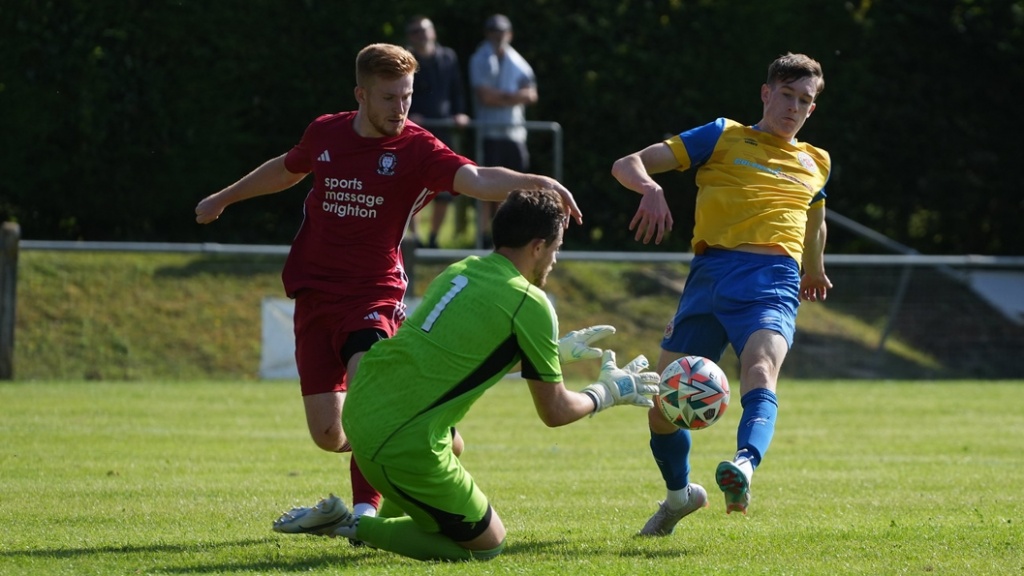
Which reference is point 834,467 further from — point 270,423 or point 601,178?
point 601,178

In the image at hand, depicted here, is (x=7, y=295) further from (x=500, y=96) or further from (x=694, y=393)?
(x=694, y=393)

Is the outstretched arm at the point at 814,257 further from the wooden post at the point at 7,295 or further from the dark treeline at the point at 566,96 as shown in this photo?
the dark treeline at the point at 566,96

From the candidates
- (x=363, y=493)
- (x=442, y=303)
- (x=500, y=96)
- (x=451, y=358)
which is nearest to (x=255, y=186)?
(x=363, y=493)

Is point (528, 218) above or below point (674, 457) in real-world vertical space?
above

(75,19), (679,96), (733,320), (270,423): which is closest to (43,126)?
(75,19)

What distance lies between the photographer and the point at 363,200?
704 cm

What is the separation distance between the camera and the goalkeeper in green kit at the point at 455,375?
596cm

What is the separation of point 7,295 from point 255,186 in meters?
7.82

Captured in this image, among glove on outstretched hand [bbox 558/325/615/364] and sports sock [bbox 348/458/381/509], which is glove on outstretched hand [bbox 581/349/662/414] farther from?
sports sock [bbox 348/458/381/509]

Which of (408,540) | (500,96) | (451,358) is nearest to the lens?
(451,358)

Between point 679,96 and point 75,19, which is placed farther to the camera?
point 679,96

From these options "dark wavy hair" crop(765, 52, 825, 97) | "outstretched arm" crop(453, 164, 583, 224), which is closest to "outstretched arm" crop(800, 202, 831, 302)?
"dark wavy hair" crop(765, 52, 825, 97)

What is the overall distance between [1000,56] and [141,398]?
11.4 meters

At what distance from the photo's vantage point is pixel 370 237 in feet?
23.2
